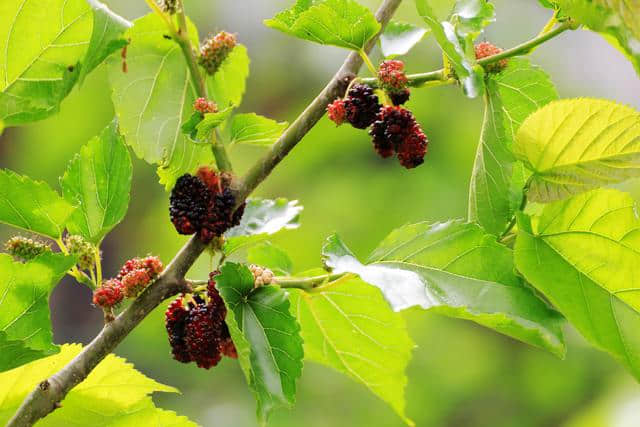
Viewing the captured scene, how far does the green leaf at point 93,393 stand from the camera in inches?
25.9

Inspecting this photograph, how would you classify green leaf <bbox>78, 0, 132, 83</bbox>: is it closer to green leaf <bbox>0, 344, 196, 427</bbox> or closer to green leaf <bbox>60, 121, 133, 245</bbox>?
green leaf <bbox>60, 121, 133, 245</bbox>

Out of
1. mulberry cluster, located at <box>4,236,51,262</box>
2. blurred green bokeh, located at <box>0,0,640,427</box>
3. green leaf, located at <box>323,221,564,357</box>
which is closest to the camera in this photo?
green leaf, located at <box>323,221,564,357</box>

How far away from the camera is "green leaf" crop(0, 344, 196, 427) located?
66cm

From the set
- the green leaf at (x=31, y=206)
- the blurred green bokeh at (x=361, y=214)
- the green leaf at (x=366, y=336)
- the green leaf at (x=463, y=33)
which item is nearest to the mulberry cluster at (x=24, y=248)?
the green leaf at (x=31, y=206)

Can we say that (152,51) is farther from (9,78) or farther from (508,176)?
(508,176)

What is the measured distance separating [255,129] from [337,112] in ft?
0.26

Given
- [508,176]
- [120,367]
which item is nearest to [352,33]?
[508,176]

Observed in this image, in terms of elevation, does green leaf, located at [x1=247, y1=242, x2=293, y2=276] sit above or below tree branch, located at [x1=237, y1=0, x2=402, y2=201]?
below

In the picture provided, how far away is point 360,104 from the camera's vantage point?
0.63m

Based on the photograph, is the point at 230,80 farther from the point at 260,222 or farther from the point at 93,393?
the point at 93,393

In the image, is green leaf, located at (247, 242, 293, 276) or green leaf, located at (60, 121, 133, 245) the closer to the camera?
green leaf, located at (60, 121, 133, 245)

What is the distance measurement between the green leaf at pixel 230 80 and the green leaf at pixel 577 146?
10.2 inches

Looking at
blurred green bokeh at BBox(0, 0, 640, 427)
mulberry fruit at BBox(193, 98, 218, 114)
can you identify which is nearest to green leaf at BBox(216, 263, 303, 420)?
mulberry fruit at BBox(193, 98, 218, 114)

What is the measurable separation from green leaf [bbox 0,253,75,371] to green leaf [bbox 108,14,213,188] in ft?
0.42
